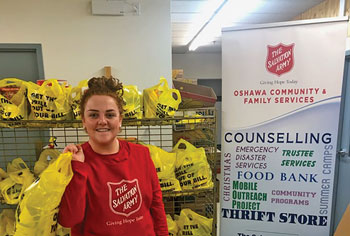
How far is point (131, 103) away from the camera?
55.6 inches

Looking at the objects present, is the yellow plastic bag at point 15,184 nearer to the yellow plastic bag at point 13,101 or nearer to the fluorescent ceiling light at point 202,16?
the yellow plastic bag at point 13,101

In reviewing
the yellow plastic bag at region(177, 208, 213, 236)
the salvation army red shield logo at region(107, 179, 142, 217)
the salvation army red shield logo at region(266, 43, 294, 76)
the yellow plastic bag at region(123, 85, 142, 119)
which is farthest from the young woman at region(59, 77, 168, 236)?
the salvation army red shield logo at region(266, 43, 294, 76)

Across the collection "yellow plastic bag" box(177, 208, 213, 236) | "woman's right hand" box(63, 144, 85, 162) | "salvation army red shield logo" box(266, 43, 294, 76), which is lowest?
"yellow plastic bag" box(177, 208, 213, 236)

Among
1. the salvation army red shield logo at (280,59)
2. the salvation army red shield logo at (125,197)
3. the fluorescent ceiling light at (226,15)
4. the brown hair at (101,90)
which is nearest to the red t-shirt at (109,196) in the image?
the salvation army red shield logo at (125,197)

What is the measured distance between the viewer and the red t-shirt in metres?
0.92

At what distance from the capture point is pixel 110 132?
1.00 m

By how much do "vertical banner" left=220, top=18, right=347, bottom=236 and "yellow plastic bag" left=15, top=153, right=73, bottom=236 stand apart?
124 cm

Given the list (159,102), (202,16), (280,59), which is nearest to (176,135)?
(159,102)

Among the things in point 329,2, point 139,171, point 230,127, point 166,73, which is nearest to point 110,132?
point 139,171

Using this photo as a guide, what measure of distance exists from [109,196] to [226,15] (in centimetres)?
334

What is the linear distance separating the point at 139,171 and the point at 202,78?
5.84 m

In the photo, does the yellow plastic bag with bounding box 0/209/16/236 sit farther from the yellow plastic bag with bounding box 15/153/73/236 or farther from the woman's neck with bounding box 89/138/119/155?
the woman's neck with bounding box 89/138/119/155

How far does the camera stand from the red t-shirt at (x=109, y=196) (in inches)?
36.2

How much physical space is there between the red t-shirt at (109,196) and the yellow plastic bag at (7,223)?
0.94m
